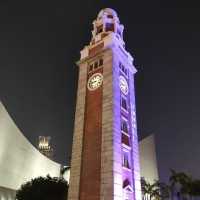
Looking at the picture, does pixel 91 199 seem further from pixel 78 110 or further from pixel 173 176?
pixel 173 176

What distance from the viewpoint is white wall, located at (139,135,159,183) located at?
6147cm

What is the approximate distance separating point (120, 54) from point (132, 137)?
33.6 feet

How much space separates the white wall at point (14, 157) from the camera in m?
38.4

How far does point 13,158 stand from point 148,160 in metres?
34.2

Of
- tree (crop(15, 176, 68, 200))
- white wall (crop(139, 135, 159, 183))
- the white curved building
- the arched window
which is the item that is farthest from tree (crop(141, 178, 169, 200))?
the arched window

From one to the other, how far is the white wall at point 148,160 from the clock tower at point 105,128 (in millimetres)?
34687

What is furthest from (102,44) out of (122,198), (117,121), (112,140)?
(122,198)

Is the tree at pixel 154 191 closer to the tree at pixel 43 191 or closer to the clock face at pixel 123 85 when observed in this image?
the tree at pixel 43 191

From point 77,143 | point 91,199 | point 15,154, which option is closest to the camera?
point 91,199

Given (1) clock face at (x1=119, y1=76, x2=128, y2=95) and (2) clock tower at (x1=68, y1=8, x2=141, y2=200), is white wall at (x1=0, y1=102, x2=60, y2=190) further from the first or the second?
(1) clock face at (x1=119, y1=76, x2=128, y2=95)

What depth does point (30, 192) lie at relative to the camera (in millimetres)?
29984

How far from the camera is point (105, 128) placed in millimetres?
24375

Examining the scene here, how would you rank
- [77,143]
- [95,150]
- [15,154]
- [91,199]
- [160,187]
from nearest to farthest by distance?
[91,199] < [95,150] < [77,143] < [15,154] < [160,187]

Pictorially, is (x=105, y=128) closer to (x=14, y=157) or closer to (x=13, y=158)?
(x=13, y=158)
